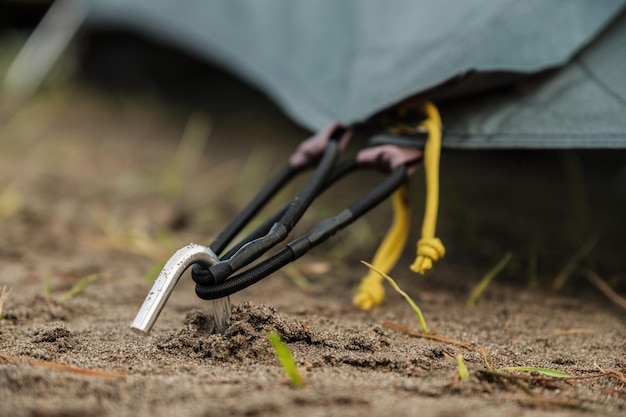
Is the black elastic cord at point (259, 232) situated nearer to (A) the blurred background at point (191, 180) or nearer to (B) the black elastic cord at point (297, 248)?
(B) the black elastic cord at point (297, 248)

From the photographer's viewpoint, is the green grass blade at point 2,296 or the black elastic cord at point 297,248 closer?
the black elastic cord at point 297,248

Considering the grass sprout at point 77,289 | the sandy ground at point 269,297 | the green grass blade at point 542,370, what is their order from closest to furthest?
the sandy ground at point 269,297 → the green grass blade at point 542,370 → the grass sprout at point 77,289

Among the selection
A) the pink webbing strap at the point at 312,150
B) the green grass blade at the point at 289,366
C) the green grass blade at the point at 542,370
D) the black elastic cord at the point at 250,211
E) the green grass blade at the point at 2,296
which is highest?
the pink webbing strap at the point at 312,150

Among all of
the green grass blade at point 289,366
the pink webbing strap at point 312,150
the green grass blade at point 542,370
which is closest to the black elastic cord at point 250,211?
the pink webbing strap at point 312,150

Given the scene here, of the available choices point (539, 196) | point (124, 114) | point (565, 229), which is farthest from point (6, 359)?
point (124, 114)

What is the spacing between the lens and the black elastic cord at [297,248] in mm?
877

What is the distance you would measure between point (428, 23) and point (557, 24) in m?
0.24

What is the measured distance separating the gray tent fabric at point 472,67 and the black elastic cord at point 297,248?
7.5 inches

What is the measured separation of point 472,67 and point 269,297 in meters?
0.51

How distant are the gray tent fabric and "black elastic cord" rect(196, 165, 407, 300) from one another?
0.63 ft

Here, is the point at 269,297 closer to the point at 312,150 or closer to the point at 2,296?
the point at 312,150

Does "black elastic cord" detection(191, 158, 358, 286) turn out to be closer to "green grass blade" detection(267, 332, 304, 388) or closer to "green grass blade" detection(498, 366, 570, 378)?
"green grass blade" detection(267, 332, 304, 388)

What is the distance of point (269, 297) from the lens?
125cm

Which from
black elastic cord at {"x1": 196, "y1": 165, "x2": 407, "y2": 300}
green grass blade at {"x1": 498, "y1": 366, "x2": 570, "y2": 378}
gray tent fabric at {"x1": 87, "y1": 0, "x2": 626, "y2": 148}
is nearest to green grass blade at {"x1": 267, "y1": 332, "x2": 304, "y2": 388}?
black elastic cord at {"x1": 196, "y1": 165, "x2": 407, "y2": 300}
